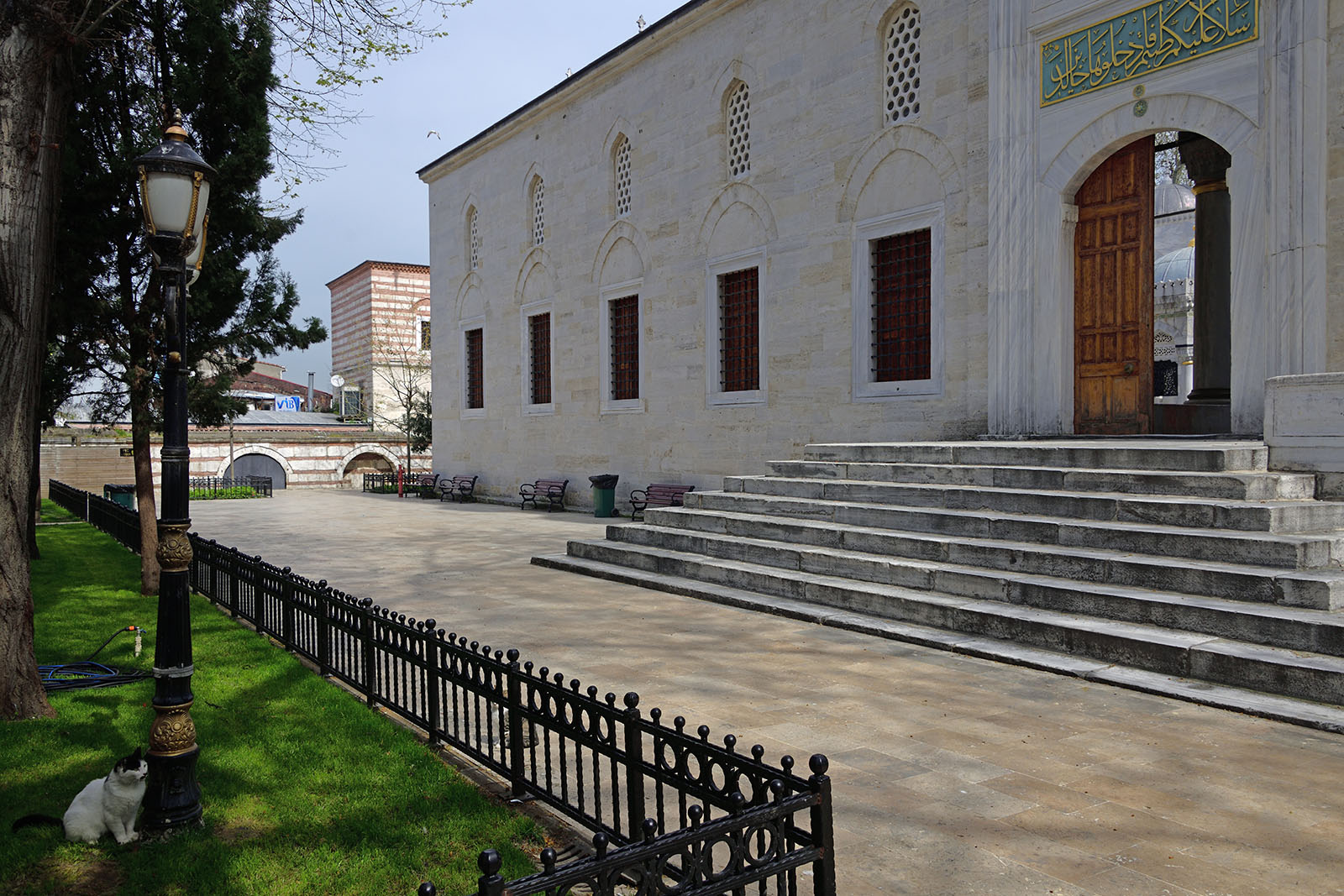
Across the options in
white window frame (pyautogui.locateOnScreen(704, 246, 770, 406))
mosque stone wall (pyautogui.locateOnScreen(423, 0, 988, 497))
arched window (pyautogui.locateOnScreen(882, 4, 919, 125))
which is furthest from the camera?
white window frame (pyautogui.locateOnScreen(704, 246, 770, 406))

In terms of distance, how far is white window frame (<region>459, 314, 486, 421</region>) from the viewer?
2398 centimetres

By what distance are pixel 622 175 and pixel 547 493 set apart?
22.6ft

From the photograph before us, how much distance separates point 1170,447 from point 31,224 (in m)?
8.63

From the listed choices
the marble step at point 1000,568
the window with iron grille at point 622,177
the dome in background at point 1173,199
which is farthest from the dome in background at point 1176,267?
the marble step at point 1000,568

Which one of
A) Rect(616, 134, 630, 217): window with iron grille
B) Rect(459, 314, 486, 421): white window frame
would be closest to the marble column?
Rect(616, 134, 630, 217): window with iron grille

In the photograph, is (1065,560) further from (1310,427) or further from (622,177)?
(622,177)

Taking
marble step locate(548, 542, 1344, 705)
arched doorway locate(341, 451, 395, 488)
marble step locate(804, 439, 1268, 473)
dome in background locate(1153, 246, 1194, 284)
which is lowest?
marble step locate(548, 542, 1344, 705)

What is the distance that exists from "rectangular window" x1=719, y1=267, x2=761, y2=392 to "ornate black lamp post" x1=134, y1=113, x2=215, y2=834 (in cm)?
1155

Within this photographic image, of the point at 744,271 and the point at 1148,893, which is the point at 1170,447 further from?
the point at 744,271

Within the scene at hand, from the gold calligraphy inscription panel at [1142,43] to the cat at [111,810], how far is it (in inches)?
432

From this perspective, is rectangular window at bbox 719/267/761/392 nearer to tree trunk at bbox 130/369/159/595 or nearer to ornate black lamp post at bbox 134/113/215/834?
tree trunk at bbox 130/369/159/595

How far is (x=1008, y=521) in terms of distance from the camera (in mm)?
8086

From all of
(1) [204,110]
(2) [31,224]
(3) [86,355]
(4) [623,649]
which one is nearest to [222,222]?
(1) [204,110]

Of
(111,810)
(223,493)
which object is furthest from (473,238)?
(111,810)
